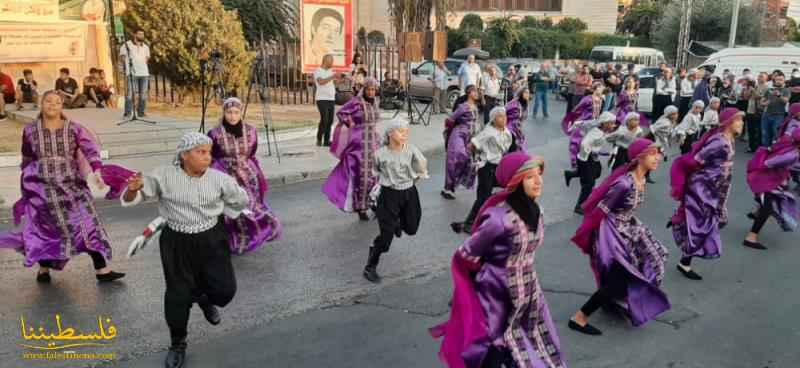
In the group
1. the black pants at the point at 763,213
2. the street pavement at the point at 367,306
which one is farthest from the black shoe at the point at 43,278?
the black pants at the point at 763,213

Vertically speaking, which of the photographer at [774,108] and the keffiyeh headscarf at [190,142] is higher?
the keffiyeh headscarf at [190,142]

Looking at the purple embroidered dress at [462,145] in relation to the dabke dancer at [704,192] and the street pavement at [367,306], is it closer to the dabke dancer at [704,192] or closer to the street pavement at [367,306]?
the street pavement at [367,306]

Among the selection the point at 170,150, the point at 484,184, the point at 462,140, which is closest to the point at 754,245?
the point at 484,184

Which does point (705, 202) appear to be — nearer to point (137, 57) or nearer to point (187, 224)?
point (187, 224)

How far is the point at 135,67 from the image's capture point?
14219 millimetres

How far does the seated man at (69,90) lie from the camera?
632 inches

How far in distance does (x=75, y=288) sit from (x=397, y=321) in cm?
291

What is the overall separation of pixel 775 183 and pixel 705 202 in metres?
1.85

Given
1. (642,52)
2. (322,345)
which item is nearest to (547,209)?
(322,345)

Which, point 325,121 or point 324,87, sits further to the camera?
point 325,121

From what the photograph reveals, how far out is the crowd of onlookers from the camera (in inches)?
633

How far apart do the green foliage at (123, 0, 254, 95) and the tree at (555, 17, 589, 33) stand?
137 ft

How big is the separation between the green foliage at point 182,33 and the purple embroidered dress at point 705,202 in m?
12.7

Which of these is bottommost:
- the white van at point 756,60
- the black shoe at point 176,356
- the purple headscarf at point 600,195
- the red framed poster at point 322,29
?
the black shoe at point 176,356
